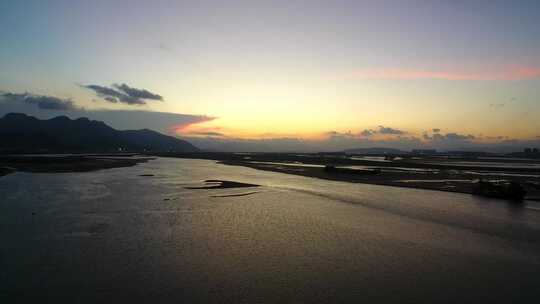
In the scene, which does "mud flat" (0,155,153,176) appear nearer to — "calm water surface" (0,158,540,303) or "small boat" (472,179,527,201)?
"calm water surface" (0,158,540,303)

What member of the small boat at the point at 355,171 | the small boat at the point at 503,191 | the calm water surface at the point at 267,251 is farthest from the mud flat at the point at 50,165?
the small boat at the point at 503,191

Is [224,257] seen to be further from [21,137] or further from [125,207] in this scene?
[21,137]

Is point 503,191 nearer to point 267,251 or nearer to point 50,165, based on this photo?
point 267,251

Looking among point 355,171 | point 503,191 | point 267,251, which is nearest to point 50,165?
point 355,171

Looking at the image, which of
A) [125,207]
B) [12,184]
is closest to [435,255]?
[125,207]

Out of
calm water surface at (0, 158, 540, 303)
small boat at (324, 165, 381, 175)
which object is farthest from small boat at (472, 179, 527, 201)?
small boat at (324, 165, 381, 175)

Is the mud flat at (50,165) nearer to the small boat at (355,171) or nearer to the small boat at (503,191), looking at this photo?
the small boat at (355,171)

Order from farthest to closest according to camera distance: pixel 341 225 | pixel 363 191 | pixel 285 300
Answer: pixel 363 191, pixel 341 225, pixel 285 300
